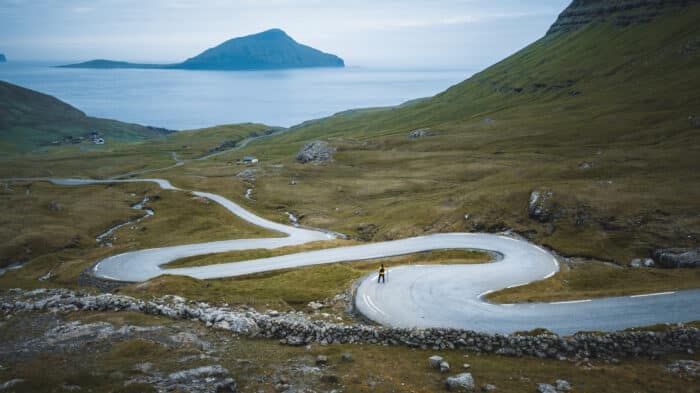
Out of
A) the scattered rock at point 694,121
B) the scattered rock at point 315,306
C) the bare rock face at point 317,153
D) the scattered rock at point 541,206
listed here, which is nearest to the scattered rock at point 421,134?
the bare rock face at point 317,153

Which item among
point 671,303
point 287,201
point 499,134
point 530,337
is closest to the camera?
point 530,337

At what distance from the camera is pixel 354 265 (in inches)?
1810

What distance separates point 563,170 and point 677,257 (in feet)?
124

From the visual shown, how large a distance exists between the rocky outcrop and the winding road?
3289 mm

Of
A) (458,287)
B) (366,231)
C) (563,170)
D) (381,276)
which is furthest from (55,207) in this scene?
(563,170)

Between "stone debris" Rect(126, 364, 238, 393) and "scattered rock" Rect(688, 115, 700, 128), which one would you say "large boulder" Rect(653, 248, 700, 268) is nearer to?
"stone debris" Rect(126, 364, 238, 393)

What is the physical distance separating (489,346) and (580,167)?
61676mm

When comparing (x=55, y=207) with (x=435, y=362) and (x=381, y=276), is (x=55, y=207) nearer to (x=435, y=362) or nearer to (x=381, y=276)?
(x=381, y=276)

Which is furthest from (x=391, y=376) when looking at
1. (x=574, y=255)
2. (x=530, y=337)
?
(x=574, y=255)

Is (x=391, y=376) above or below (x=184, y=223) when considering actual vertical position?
above

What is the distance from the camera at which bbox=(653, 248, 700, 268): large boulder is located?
121 feet

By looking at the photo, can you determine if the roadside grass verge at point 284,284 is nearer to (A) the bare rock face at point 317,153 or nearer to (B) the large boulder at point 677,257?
(B) the large boulder at point 677,257

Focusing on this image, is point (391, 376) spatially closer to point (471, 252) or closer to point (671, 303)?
point (671, 303)

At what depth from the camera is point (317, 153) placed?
505 feet
